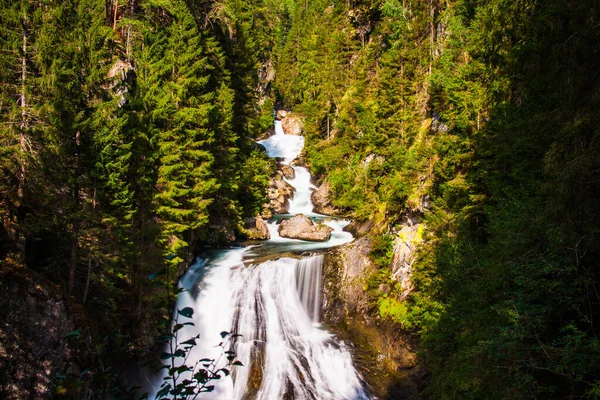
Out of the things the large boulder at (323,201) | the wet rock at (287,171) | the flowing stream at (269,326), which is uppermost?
the wet rock at (287,171)

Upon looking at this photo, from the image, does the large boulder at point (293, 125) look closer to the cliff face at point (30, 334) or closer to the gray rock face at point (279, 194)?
the gray rock face at point (279, 194)

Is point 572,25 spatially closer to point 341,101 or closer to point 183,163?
point 183,163

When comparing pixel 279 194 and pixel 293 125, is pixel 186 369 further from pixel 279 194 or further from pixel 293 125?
pixel 293 125

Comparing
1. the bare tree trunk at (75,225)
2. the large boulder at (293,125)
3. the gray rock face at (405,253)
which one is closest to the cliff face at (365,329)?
the gray rock face at (405,253)

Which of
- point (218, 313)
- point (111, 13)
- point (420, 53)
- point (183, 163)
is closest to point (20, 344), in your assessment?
point (218, 313)

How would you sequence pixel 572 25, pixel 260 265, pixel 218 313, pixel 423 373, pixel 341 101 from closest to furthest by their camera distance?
pixel 572 25 < pixel 423 373 < pixel 218 313 < pixel 260 265 < pixel 341 101

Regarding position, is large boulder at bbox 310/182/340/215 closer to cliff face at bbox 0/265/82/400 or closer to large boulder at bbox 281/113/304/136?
large boulder at bbox 281/113/304/136
